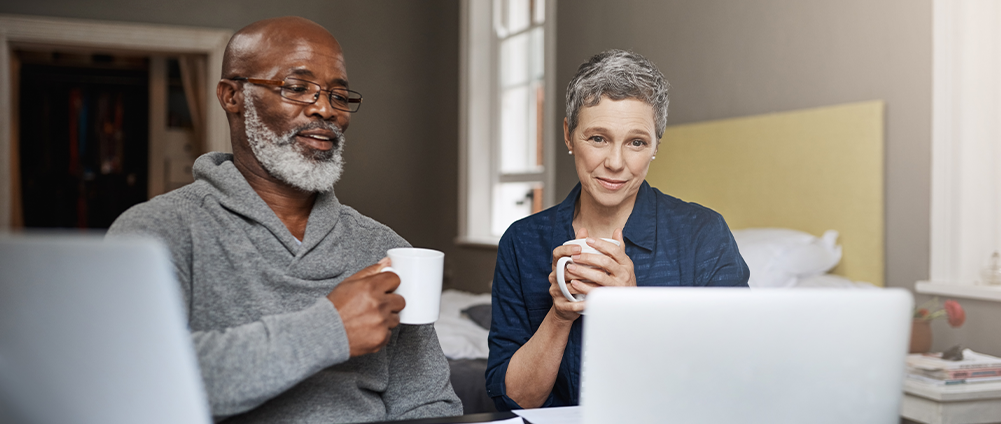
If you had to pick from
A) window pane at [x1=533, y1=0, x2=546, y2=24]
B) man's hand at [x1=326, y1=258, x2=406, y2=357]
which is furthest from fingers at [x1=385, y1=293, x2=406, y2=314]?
window pane at [x1=533, y1=0, x2=546, y2=24]

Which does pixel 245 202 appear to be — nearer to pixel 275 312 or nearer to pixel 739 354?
pixel 275 312

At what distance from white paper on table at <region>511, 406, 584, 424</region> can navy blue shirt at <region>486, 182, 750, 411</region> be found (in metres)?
0.20

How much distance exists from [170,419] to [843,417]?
0.59 m

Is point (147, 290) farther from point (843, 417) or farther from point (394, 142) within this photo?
point (394, 142)

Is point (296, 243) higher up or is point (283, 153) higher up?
point (283, 153)

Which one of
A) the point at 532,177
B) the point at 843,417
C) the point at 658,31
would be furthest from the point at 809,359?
the point at 532,177

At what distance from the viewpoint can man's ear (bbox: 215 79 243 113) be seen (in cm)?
109

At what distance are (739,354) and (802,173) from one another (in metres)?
1.90

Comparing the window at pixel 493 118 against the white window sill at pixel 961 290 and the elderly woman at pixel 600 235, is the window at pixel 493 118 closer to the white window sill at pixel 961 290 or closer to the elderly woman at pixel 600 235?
the white window sill at pixel 961 290

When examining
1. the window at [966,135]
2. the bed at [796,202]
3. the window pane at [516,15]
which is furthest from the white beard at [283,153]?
the window pane at [516,15]

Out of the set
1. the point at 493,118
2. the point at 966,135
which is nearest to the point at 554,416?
the point at 966,135

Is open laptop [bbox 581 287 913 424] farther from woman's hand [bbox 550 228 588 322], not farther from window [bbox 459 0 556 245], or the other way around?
window [bbox 459 0 556 245]

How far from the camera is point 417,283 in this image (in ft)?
2.81

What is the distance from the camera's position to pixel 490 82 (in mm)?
5137
